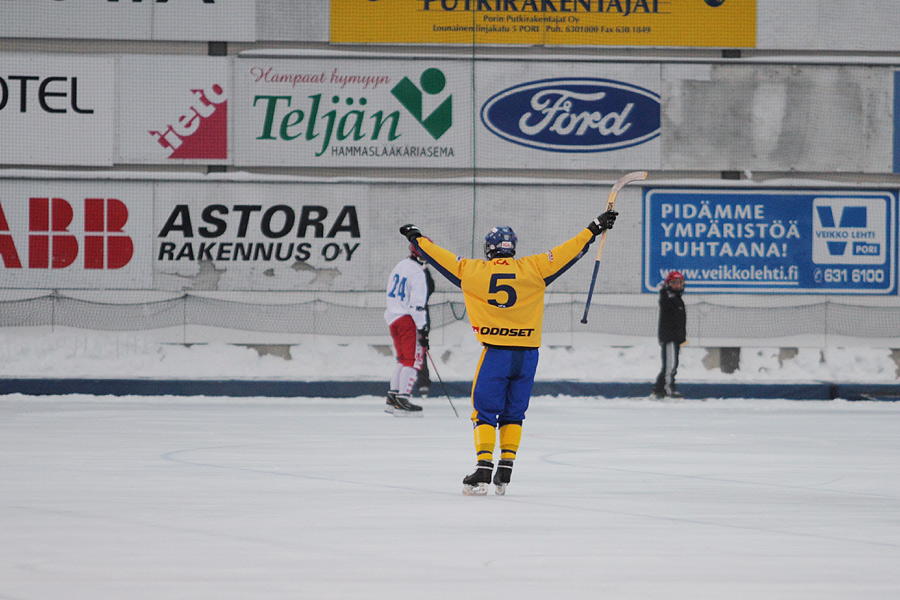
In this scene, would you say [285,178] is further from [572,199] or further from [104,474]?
[104,474]

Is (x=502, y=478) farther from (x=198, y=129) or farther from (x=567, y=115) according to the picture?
(x=198, y=129)

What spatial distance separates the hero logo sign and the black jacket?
27.4ft

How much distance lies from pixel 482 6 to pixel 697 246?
17.9ft

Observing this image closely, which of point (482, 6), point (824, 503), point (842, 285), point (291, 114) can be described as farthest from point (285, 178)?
point (824, 503)

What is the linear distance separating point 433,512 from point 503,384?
123 centimetres

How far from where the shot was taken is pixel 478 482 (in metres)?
7.57

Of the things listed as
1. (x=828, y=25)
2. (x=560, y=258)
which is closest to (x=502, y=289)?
(x=560, y=258)

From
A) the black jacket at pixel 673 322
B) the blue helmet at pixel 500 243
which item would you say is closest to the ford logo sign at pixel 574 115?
the black jacket at pixel 673 322

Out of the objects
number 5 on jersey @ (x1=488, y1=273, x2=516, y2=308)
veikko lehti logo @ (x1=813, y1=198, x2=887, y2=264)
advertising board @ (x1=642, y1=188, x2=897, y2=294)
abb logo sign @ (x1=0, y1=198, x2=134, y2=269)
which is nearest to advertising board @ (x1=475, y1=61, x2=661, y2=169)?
advertising board @ (x1=642, y1=188, x2=897, y2=294)

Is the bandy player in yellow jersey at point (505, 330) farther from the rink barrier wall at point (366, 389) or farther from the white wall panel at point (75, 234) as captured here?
the white wall panel at point (75, 234)

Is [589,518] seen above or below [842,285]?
below

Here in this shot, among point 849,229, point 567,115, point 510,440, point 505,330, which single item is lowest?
point 510,440

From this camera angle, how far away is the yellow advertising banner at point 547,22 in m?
20.4

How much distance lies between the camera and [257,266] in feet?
67.0
